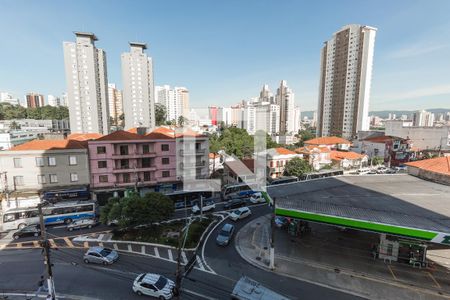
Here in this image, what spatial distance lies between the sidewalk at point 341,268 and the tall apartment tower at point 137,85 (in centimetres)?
7064

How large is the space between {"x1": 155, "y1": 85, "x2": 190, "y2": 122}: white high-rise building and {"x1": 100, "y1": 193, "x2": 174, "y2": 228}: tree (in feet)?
394

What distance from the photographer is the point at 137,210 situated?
22641 mm

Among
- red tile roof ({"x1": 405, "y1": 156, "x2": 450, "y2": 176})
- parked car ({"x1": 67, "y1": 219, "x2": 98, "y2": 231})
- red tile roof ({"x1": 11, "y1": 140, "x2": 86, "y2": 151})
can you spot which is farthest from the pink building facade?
red tile roof ({"x1": 405, "y1": 156, "x2": 450, "y2": 176})

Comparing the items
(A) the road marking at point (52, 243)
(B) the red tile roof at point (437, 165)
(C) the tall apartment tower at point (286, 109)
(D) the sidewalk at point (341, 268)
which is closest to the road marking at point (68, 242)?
(A) the road marking at point (52, 243)

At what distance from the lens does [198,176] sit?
38406 millimetres

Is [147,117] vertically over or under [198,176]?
over

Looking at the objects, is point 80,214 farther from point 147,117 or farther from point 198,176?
point 147,117

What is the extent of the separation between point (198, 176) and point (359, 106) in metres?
84.7

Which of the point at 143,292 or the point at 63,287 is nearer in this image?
the point at 143,292

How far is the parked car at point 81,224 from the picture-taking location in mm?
25812

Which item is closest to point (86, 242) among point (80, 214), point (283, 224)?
point (80, 214)

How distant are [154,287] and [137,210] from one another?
378 inches

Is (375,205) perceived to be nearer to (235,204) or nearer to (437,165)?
(437,165)

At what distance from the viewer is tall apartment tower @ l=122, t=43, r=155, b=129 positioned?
79688 millimetres
